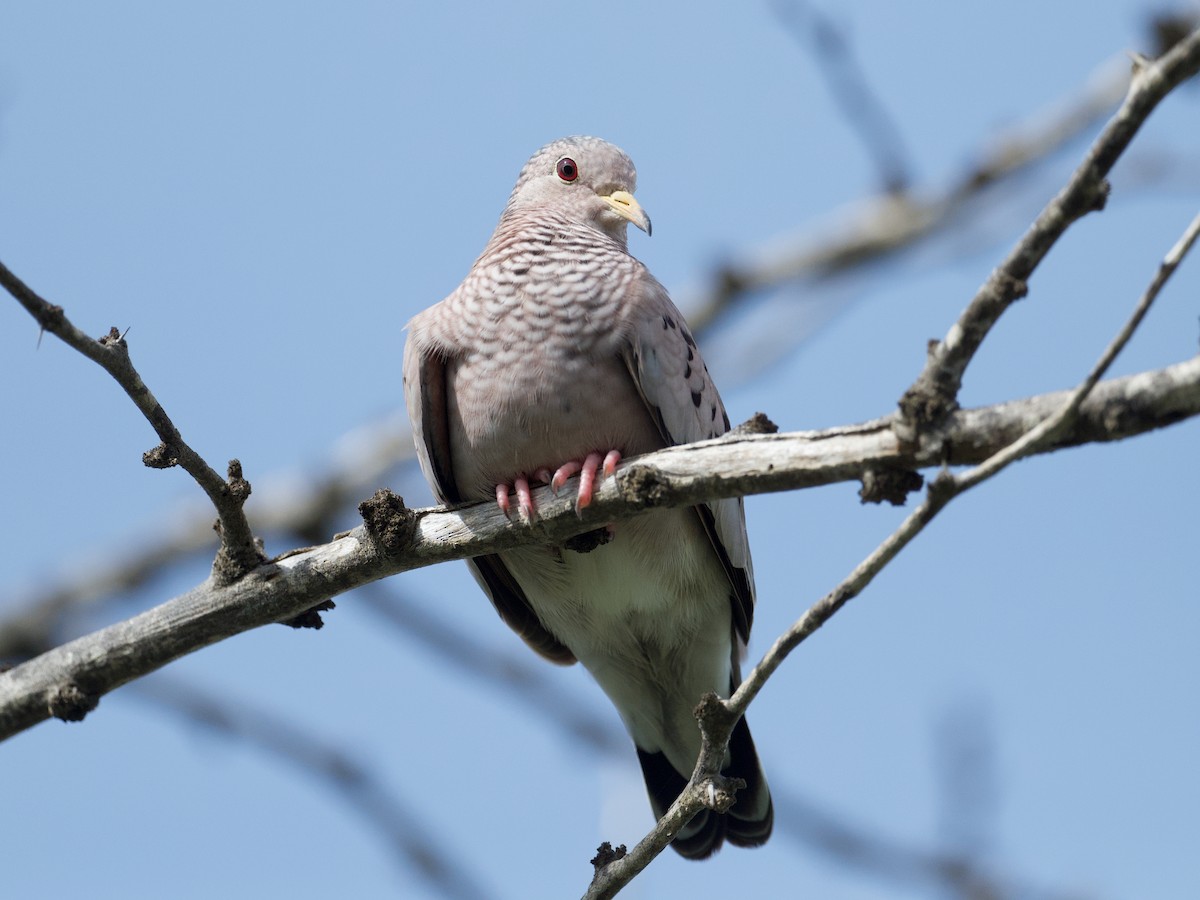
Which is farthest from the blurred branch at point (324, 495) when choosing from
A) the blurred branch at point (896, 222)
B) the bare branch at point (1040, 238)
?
the bare branch at point (1040, 238)

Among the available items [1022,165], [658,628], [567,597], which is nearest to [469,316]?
[567,597]

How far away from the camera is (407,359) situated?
468 cm

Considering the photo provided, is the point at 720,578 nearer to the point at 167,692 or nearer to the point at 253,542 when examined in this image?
the point at 253,542

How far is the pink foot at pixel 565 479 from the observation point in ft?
12.8

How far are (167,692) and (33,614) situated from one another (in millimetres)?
1662

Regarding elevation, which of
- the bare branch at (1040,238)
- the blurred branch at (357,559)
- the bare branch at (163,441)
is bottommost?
the bare branch at (1040,238)

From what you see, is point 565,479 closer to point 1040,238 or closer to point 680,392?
point 680,392

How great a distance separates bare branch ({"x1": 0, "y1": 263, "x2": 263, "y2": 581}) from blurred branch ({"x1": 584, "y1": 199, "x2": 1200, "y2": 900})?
140 cm

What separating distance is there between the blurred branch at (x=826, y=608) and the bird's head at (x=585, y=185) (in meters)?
2.65

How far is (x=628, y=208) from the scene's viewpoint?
5367 millimetres

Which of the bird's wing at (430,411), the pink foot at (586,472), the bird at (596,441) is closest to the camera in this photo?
the pink foot at (586,472)

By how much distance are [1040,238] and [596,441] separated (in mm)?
1836

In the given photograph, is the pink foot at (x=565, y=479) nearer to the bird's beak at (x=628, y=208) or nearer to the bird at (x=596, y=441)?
the bird at (x=596, y=441)

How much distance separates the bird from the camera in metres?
4.34
